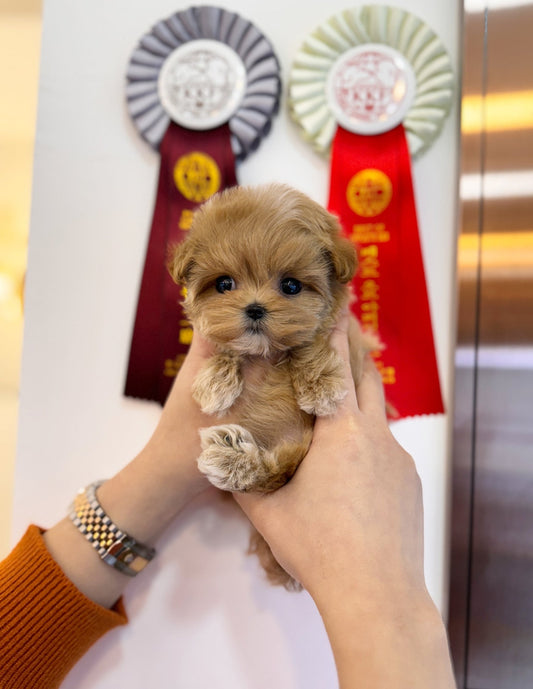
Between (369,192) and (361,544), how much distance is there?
1.05m

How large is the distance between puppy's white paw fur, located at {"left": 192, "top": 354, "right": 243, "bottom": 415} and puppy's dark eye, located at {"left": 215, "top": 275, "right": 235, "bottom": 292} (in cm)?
16

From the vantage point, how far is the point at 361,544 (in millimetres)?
925

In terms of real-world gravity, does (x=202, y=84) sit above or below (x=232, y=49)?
below

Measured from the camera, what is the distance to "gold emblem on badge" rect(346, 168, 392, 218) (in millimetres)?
1466

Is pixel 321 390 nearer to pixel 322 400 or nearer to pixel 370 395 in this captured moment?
pixel 322 400

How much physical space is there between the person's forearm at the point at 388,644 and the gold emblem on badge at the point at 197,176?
4.08 feet

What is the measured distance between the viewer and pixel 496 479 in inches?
55.9

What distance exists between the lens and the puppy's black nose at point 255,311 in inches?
37.9

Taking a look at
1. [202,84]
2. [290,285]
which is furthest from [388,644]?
[202,84]

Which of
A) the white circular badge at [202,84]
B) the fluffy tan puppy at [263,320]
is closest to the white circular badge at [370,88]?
the white circular badge at [202,84]

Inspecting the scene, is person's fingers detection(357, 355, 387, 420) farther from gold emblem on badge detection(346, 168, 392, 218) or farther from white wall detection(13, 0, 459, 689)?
gold emblem on badge detection(346, 168, 392, 218)

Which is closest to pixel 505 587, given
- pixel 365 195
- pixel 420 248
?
pixel 420 248

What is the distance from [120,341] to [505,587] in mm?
1481

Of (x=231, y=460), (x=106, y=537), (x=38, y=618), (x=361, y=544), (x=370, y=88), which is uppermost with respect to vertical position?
(x=370, y=88)
